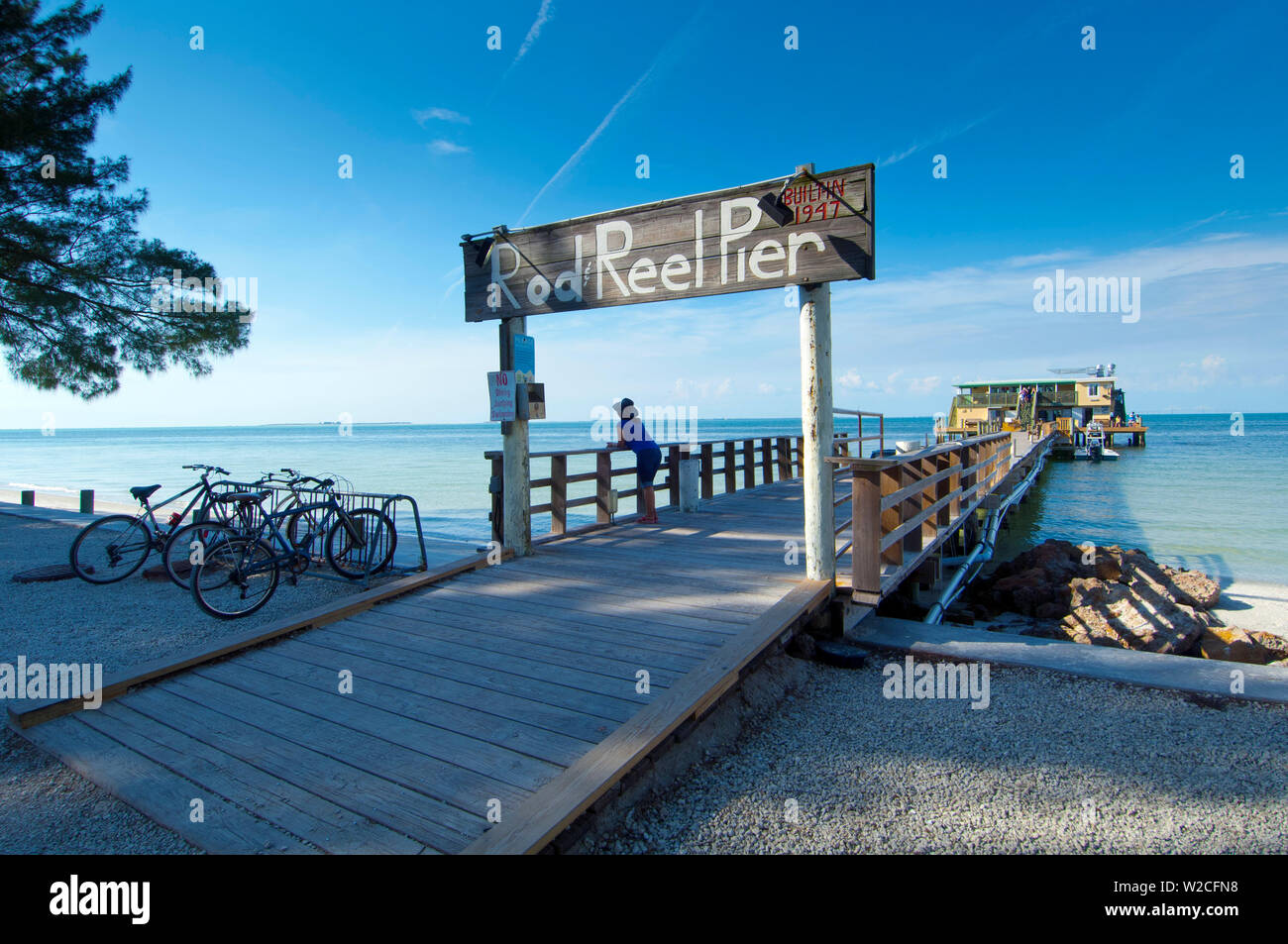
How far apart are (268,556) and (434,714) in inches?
119

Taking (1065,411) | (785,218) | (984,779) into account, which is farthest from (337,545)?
(1065,411)

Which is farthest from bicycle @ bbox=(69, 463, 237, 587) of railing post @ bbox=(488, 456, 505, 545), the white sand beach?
the white sand beach

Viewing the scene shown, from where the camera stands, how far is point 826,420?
513 centimetres

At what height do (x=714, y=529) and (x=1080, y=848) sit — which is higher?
(x=714, y=529)

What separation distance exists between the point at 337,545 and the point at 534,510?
204cm

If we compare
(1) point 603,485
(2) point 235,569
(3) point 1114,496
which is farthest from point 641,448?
(3) point 1114,496

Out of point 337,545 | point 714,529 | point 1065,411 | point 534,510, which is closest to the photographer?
point 337,545

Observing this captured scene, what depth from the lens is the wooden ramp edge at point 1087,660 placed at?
4004mm

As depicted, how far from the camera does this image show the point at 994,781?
3.16 meters

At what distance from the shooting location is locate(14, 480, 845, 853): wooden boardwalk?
259cm

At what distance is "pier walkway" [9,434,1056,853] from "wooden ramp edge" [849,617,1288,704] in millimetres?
438
